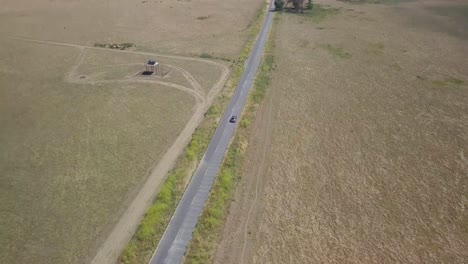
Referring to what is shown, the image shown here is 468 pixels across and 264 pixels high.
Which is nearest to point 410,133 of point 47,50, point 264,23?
point 264,23

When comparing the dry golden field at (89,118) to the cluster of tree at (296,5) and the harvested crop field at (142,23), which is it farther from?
the cluster of tree at (296,5)

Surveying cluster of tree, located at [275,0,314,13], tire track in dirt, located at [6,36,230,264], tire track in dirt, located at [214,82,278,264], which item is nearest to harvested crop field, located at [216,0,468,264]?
tire track in dirt, located at [214,82,278,264]

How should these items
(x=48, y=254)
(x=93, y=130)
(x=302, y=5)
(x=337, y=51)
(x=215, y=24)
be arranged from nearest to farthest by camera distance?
(x=48, y=254) < (x=93, y=130) < (x=337, y=51) < (x=215, y=24) < (x=302, y=5)

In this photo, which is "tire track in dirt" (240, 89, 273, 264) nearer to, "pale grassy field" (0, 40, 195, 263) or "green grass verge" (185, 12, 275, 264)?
"green grass verge" (185, 12, 275, 264)

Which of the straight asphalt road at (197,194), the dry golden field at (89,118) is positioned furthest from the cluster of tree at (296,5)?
the straight asphalt road at (197,194)

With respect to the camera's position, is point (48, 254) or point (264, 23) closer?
point (48, 254)

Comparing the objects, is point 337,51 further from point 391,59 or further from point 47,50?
point 47,50
